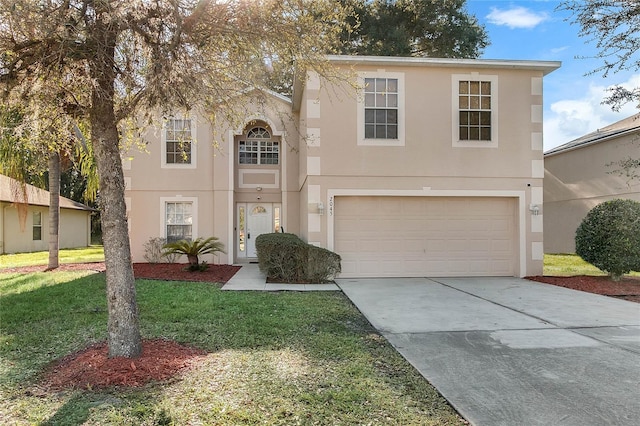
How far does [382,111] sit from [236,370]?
8.17 m

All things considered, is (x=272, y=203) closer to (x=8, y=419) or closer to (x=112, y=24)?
(x=112, y=24)

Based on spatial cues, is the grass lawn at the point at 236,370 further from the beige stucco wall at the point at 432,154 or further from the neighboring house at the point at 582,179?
the neighboring house at the point at 582,179

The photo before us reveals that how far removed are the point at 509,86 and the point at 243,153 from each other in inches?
342

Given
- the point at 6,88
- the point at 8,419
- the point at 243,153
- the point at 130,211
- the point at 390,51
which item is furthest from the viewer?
the point at 390,51

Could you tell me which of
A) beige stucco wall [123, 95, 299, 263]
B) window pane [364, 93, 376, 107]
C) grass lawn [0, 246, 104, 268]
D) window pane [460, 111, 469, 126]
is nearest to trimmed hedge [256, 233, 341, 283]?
window pane [364, 93, 376, 107]

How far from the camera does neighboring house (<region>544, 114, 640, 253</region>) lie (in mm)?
14415

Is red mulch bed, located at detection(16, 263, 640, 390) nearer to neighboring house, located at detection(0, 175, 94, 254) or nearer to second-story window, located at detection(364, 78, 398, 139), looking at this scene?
second-story window, located at detection(364, 78, 398, 139)

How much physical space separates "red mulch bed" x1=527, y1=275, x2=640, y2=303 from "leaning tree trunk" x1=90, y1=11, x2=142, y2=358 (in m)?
8.85

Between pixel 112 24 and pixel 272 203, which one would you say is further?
pixel 272 203

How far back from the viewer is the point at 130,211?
45.0 feet

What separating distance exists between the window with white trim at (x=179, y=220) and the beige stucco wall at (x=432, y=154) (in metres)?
5.21

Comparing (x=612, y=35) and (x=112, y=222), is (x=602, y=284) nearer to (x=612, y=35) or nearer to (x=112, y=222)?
(x=612, y=35)

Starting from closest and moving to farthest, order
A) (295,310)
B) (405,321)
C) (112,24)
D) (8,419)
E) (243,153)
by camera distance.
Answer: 1. (8,419)
2. (112,24)
3. (405,321)
4. (295,310)
5. (243,153)

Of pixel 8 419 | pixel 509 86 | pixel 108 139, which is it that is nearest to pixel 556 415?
pixel 8 419
